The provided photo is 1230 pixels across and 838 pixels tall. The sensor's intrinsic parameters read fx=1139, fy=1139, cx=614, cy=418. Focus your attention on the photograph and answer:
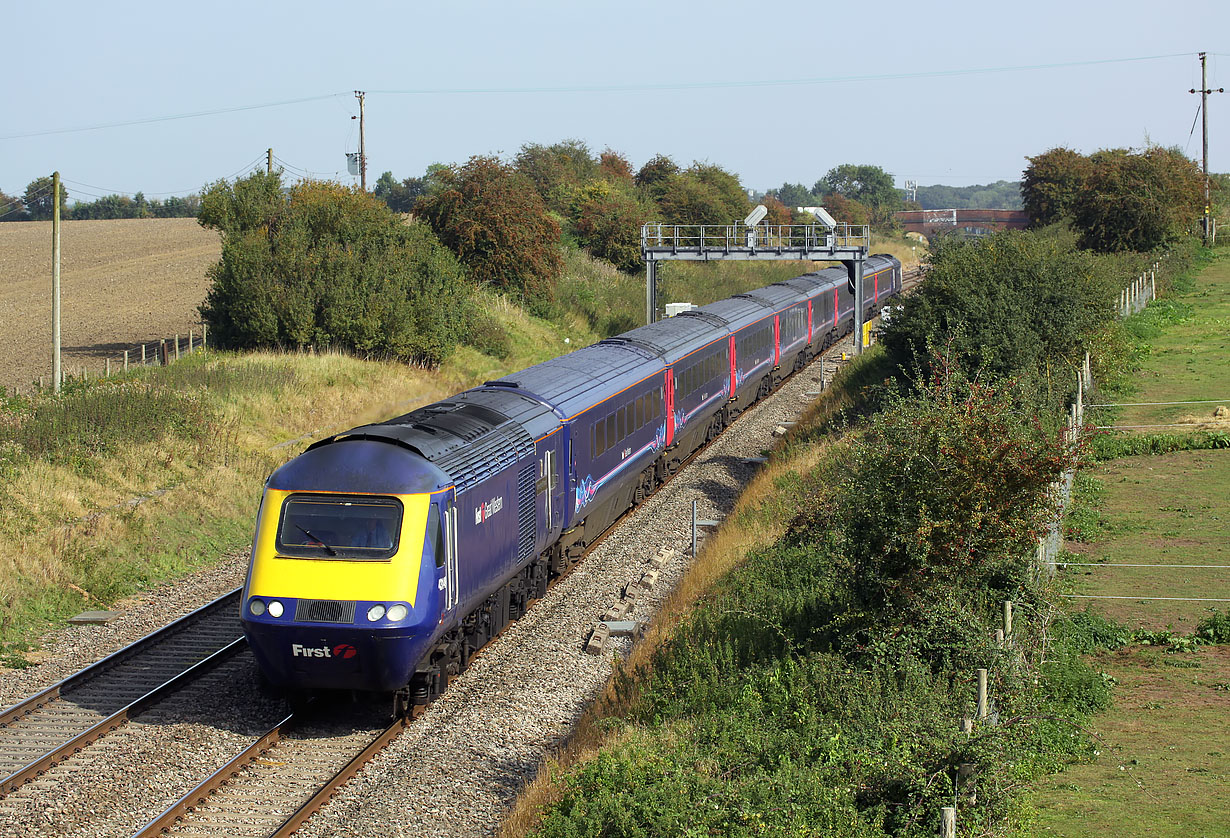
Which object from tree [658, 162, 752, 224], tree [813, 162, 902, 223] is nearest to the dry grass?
tree [658, 162, 752, 224]

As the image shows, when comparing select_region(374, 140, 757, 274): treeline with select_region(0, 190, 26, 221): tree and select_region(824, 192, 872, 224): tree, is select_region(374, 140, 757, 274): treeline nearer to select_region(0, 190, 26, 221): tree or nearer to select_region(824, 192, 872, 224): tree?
select_region(824, 192, 872, 224): tree

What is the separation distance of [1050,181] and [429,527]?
67.9m

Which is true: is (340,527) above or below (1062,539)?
above

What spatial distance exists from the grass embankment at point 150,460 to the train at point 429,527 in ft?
16.7

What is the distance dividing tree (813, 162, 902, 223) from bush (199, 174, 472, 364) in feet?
334

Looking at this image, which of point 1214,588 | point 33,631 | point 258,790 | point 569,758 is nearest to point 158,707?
point 258,790

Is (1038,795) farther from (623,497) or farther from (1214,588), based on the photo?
(623,497)

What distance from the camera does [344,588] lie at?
11.6 meters

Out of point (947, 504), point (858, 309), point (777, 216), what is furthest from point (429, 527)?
point (777, 216)

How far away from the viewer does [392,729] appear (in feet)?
40.2

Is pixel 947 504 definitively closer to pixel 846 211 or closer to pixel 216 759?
pixel 216 759

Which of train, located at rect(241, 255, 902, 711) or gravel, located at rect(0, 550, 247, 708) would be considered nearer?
train, located at rect(241, 255, 902, 711)

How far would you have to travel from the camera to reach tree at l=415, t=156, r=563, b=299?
43094 millimetres

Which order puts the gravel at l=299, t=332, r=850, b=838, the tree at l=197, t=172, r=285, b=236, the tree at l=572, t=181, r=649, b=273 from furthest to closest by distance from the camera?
the tree at l=572, t=181, r=649, b=273 → the tree at l=197, t=172, r=285, b=236 → the gravel at l=299, t=332, r=850, b=838
